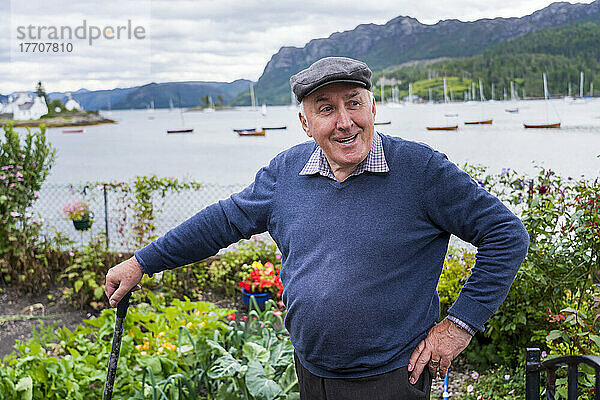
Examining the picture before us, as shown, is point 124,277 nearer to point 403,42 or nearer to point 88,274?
point 88,274

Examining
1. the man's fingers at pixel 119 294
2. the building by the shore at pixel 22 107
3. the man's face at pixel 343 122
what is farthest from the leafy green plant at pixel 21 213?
the building by the shore at pixel 22 107

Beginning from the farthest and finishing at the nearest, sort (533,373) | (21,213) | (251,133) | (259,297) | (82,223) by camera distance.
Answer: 1. (251,133)
2. (82,223)
3. (21,213)
4. (259,297)
5. (533,373)

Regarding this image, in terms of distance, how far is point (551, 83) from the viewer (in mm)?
31719

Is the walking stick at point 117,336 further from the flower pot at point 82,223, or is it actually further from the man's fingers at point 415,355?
the flower pot at point 82,223

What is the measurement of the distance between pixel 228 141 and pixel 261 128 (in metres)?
7.78

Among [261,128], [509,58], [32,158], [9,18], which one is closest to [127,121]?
[261,128]

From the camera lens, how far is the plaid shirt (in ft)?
5.33

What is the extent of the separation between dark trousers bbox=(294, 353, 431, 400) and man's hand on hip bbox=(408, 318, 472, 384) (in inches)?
1.2

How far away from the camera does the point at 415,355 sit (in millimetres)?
1626

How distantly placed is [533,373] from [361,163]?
0.81 meters

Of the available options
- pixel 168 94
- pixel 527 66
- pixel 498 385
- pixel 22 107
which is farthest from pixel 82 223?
pixel 168 94

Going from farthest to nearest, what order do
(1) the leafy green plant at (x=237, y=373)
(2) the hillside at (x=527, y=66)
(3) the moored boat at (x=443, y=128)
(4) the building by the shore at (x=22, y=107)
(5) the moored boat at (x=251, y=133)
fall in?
(5) the moored boat at (x=251, y=133), (3) the moored boat at (x=443, y=128), (2) the hillside at (x=527, y=66), (4) the building by the shore at (x=22, y=107), (1) the leafy green plant at (x=237, y=373)

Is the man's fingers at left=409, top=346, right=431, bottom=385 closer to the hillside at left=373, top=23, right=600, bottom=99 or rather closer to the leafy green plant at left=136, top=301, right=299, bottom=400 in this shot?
the leafy green plant at left=136, top=301, right=299, bottom=400

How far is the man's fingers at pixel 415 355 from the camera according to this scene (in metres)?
1.63
